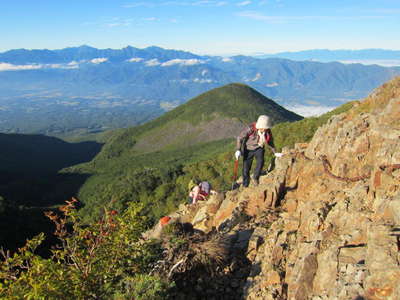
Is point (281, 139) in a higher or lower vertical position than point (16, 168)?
higher

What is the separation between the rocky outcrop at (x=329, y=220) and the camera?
8.10 metres

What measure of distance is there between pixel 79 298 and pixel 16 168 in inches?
7885

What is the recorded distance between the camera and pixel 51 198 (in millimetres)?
133250

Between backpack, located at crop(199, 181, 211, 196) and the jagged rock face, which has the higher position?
the jagged rock face

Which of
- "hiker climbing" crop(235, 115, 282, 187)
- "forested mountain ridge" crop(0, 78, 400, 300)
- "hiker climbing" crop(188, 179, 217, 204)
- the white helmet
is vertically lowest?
"hiker climbing" crop(188, 179, 217, 204)

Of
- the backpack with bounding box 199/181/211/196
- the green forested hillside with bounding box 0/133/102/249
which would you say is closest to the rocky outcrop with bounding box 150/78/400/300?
the backpack with bounding box 199/181/211/196

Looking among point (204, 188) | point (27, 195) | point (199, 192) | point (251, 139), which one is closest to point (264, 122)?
point (251, 139)

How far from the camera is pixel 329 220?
11.0 metres

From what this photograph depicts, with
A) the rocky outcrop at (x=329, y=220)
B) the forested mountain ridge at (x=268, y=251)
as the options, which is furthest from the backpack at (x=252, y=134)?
the forested mountain ridge at (x=268, y=251)

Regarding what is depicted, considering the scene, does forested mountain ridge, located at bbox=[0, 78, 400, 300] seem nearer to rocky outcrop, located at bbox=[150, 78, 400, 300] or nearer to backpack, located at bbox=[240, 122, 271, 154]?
rocky outcrop, located at bbox=[150, 78, 400, 300]

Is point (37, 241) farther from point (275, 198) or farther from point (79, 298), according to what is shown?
point (275, 198)

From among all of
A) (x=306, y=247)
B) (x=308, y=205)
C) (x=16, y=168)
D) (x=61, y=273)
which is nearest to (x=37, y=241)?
(x=61, y=273)

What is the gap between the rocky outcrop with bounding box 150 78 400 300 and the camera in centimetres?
810

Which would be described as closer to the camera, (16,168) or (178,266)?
(178,266)
